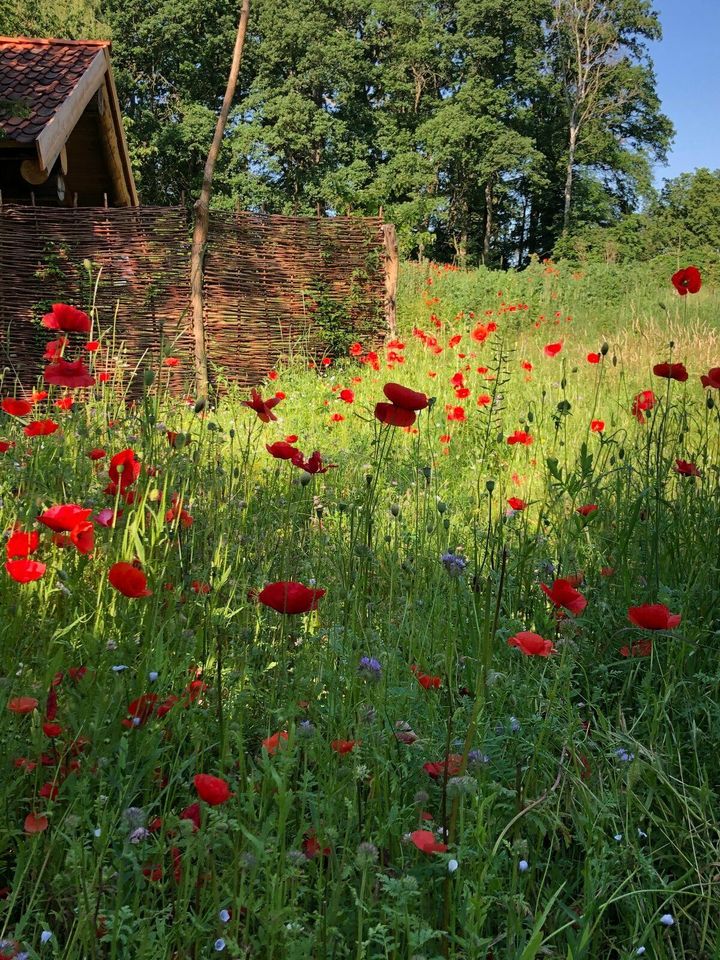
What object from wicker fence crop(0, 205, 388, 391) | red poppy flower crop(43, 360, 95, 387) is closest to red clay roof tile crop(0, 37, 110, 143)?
wicker fence crop(0, 205, 388, 391)

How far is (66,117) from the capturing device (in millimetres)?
8328

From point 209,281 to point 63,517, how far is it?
737 centimetres

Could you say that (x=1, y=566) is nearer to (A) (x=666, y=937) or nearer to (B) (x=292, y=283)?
(A) (x=666, y=937)

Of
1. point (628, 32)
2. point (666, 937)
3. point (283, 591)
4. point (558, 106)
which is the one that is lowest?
point (666, 937)

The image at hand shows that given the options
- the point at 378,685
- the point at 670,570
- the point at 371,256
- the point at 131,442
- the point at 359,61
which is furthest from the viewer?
the point at 359,61

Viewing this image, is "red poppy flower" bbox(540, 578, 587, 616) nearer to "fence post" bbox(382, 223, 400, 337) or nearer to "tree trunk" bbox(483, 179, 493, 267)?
"fence post" bbox(382, 223, 400, 337)

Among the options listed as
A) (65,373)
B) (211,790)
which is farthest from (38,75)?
(211,790)

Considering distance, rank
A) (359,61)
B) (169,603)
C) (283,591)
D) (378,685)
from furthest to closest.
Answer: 1. (359,61)
2. (169,603)
3. (378,685)
4. (283,591)

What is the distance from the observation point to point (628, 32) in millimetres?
41250

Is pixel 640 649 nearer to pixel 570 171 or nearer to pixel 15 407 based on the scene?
pixel 15 407

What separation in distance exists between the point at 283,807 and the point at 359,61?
146 ft

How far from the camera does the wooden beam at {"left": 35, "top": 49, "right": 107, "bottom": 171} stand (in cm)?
771

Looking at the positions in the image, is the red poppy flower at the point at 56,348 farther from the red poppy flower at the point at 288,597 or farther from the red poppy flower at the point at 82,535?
the red poppy flower at the point at 288,597

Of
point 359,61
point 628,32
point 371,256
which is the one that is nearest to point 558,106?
point 628,32
